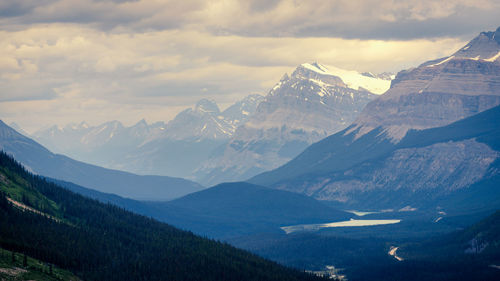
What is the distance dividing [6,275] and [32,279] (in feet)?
21.9

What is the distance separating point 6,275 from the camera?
7682 inches

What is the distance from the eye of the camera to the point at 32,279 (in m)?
200
